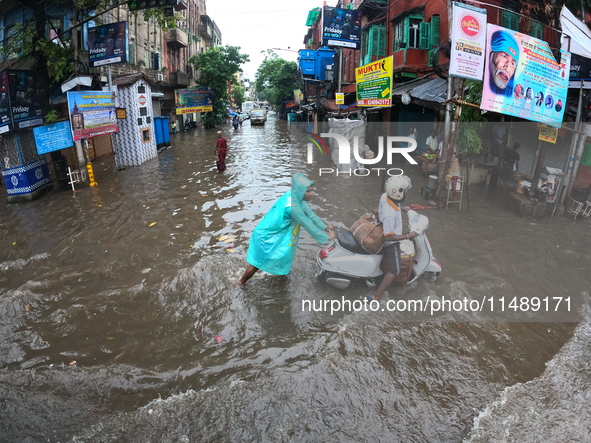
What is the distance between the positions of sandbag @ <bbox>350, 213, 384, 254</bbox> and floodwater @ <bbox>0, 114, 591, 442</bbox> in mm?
753

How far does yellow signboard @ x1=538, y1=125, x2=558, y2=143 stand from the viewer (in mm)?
8516

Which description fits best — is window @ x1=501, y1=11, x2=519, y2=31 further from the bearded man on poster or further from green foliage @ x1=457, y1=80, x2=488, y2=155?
the bearded man on poster

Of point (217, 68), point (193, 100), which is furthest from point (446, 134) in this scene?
point (217, 68)

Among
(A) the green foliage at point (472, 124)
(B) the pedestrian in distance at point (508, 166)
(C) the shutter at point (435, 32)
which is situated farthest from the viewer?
(C) the shutter at point (435, 32)

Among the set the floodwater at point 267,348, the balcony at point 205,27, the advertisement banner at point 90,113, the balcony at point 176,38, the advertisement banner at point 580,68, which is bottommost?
the floodwater at point 267,348

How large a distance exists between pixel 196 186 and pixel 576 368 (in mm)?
10155

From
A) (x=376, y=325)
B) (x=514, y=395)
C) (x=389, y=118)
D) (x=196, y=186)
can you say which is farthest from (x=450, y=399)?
(x=389, y=118)

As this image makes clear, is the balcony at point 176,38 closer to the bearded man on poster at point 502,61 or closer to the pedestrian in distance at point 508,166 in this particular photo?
the pedestrian in distance at point 508,166

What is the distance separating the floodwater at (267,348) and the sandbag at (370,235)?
2.47ft

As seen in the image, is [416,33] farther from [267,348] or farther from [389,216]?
[267,348]

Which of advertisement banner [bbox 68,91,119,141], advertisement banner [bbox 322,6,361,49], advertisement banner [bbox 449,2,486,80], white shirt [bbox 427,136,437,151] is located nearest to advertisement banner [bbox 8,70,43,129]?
advertisement banner [bbox 68,91,119,141]

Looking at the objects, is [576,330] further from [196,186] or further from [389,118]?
[389,118]

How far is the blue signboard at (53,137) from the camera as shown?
397 inches

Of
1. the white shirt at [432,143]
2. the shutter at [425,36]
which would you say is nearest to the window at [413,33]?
the shutter at [425,36]
